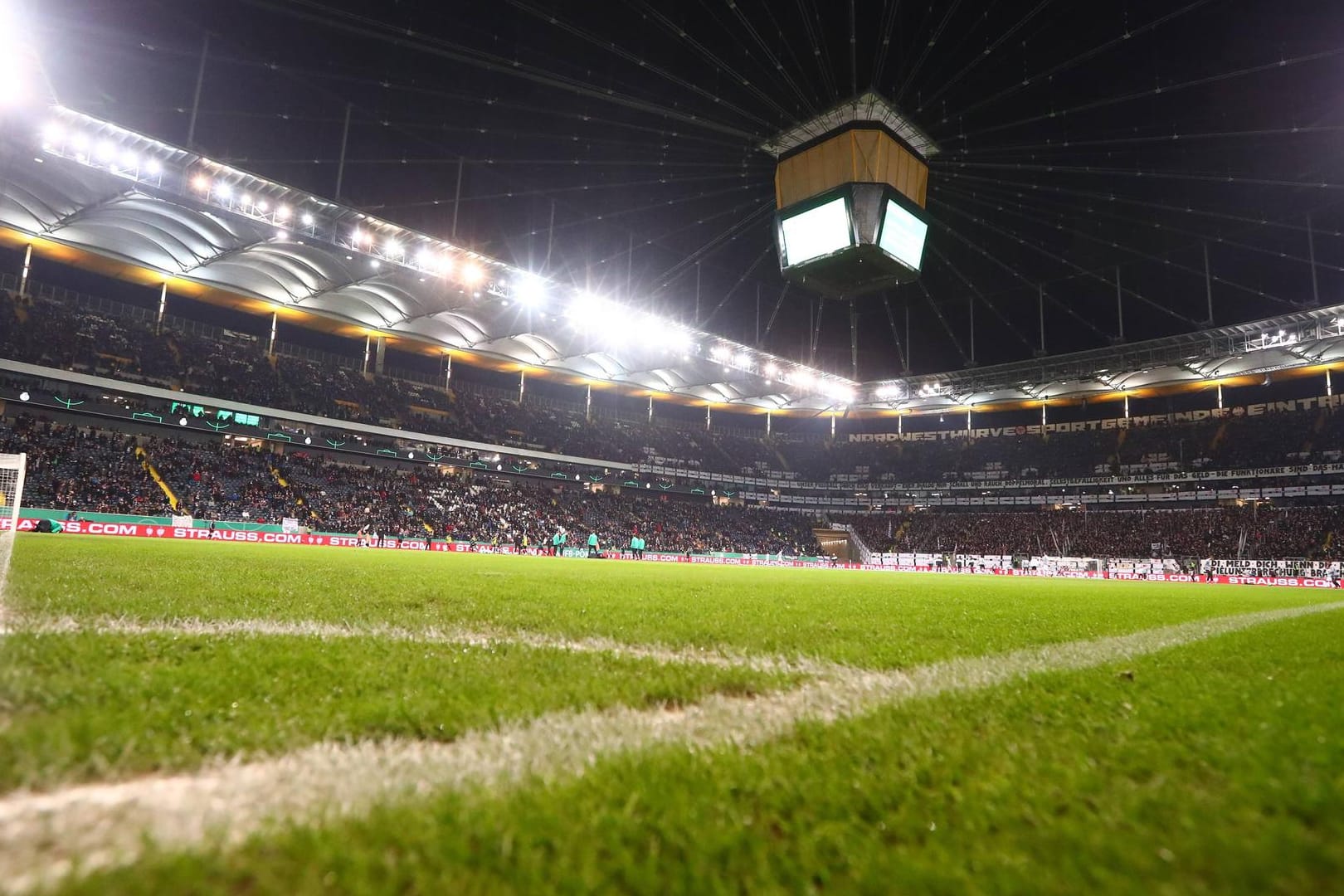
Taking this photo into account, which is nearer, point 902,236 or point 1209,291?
point 902,236

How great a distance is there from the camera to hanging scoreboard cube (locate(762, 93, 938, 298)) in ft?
63.9

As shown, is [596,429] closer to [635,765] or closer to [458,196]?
[458,196]

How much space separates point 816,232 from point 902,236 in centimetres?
278

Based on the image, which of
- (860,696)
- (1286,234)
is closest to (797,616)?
(860,696)

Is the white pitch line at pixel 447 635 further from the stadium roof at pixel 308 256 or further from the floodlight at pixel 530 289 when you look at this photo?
the floodlight at pixel 530 289

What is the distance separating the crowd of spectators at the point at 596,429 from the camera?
3231 centimetres

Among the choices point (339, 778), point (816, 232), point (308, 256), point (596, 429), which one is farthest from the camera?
point (596, 429)

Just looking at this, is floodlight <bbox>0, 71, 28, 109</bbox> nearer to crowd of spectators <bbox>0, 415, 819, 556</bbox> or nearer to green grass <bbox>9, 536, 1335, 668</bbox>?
crowd of spectators <bbox>0, 415, 819, 556</bbox>

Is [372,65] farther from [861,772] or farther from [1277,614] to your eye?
[1277,614]

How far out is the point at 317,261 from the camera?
104 feet

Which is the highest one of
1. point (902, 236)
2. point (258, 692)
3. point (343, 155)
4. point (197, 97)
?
point (343, 155)

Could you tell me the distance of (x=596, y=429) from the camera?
175 ft

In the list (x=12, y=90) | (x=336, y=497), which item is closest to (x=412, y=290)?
(x=336, y=497)

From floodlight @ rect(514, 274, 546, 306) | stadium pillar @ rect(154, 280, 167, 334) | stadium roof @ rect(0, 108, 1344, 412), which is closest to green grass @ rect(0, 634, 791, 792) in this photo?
stadium roof @ rect(0, 108, 1344, 412)
